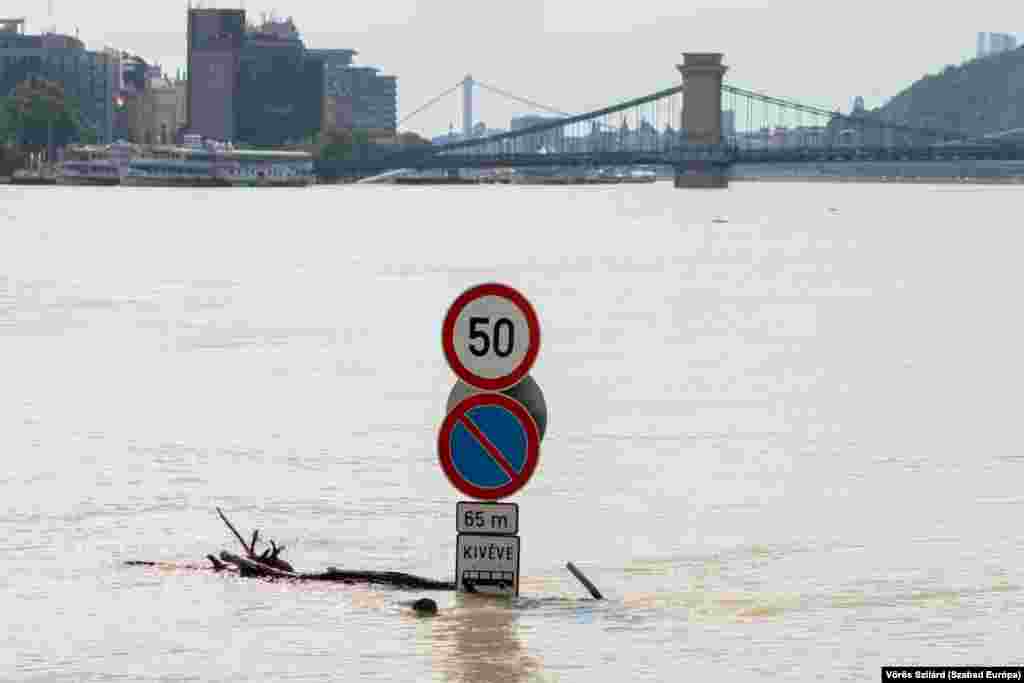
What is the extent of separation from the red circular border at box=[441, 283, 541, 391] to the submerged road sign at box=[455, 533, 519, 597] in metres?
1.09

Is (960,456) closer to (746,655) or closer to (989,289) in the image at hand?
(746,655)

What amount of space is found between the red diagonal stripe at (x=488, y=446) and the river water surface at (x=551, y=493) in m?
1.15

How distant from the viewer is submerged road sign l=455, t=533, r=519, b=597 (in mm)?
14352

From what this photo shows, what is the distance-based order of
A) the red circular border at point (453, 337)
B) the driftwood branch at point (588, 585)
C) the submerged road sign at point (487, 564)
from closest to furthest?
the red circular border at point (453, 337) → the submerged road sign at point (487, 564) → the driftwood branch at point (588, 585)

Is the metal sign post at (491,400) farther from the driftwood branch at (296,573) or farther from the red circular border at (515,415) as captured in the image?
the driftwood branch at (296,573)

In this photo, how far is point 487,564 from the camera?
14.6 m

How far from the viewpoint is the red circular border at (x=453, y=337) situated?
1324 cm

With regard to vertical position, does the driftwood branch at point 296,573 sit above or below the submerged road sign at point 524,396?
below

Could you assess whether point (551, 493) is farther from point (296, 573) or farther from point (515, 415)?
point (515, 415)

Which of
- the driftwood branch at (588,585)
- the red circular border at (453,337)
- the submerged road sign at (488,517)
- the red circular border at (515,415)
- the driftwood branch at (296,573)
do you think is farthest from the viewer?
the driftwood branch at (296,573)

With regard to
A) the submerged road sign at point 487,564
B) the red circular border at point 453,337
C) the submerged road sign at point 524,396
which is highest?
the red circular border at point 453,337

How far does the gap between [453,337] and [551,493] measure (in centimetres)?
973

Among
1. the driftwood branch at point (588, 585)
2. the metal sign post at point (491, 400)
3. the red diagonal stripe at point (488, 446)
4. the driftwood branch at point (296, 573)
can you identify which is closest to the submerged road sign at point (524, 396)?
the metal sign post at point (491, 400)

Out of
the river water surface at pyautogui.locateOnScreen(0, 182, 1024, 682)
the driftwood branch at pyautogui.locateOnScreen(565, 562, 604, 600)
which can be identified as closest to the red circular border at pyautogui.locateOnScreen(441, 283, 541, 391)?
the river water surface at pyautogui.locateOnScreen(0, 182, 1024, 682)
